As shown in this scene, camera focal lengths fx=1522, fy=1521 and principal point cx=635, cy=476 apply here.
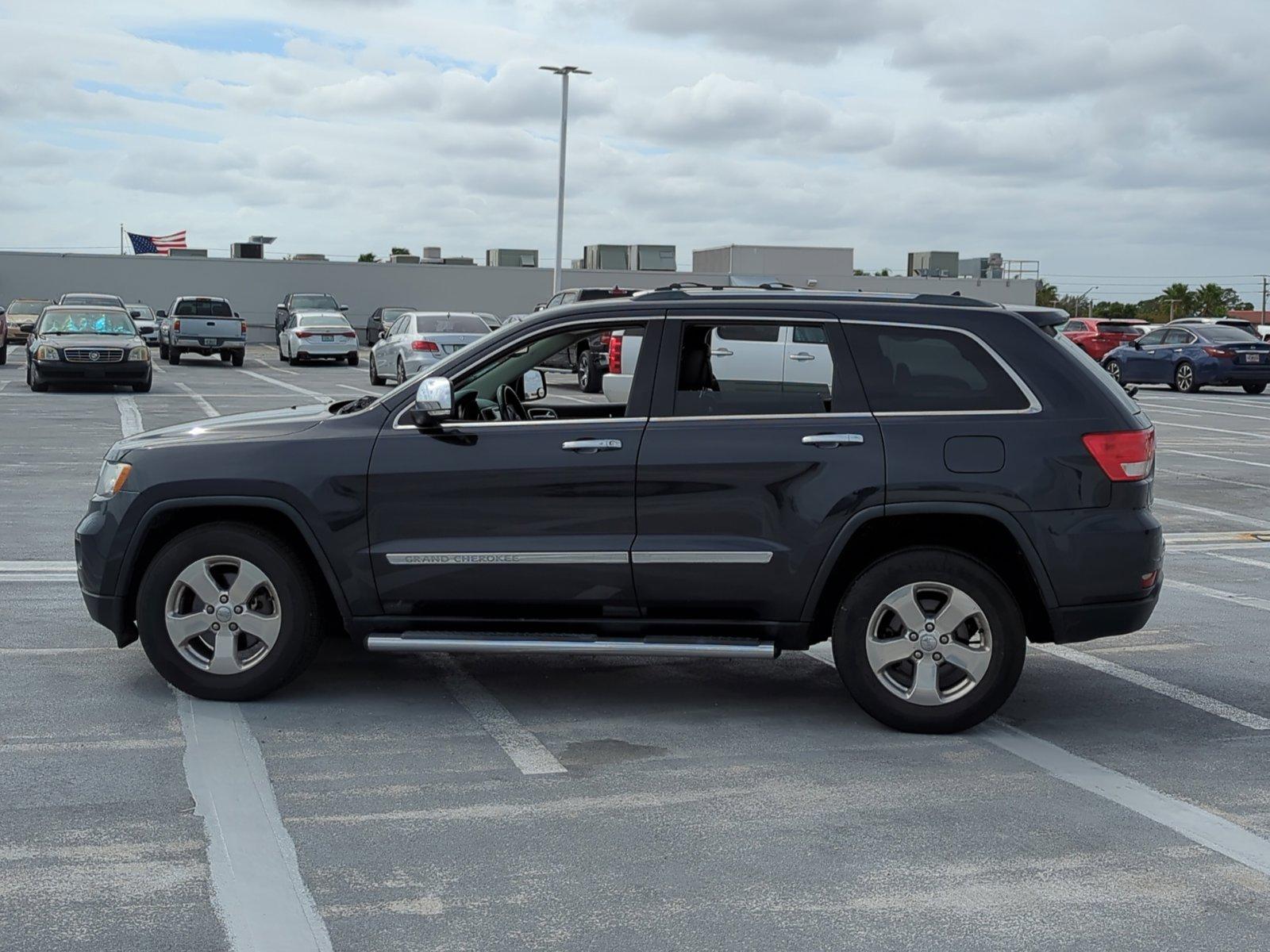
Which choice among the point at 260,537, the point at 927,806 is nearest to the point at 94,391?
the point at 260,537

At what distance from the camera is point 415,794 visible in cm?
526

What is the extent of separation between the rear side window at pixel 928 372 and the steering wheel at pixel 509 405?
4.97 ft

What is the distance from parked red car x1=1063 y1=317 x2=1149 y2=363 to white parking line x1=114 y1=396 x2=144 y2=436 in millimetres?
27576

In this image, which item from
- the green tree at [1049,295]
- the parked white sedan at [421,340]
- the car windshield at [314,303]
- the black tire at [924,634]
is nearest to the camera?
the black tire at [924,634]

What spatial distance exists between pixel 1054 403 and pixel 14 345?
158 ft

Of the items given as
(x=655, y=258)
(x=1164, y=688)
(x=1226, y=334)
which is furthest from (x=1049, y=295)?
(x=1164, y=688)

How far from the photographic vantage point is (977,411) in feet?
20.1

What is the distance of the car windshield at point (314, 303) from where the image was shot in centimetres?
4869

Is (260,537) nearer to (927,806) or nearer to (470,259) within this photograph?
(927,806)

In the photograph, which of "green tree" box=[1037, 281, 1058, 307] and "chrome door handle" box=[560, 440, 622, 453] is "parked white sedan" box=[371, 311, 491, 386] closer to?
"chrome door handle" box=[560, 440, 622, 453]

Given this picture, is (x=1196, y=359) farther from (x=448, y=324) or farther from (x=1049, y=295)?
(x=1049, y=295)

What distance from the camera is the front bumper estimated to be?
26.2 m

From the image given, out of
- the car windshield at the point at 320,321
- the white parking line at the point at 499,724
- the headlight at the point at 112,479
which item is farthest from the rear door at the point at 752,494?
the car windshield at the point at 320,321

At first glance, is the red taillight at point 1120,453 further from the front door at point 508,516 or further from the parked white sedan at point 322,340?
the parked white sedan at point 322,340
